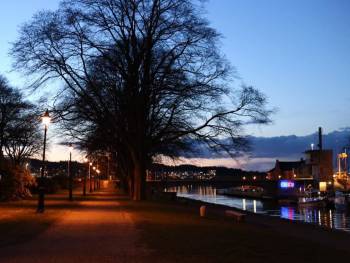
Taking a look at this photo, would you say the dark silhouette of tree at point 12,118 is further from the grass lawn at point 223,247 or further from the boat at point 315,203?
the grass lawn at point 223,247

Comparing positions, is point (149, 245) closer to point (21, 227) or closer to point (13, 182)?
point (21, 227)

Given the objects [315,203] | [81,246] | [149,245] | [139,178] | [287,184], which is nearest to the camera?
[81,246]

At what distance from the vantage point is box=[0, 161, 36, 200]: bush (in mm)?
47438

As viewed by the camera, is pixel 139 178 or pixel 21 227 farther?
pixel 139 178

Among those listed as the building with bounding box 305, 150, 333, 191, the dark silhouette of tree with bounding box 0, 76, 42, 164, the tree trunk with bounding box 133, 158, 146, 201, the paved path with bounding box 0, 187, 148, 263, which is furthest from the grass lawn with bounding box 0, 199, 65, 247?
the building with bounding box 305, 150, 333, 191

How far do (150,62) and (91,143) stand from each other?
1151 centimetres

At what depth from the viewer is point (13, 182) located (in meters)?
48.3

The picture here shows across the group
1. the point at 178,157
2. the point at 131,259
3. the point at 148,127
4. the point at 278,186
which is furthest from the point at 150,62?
the point at 278,186

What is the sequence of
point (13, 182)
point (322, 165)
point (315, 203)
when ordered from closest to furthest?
point (13, 182) → point (315, 203) → point (322, 165)

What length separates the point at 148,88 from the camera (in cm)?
4438

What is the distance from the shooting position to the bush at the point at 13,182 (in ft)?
156

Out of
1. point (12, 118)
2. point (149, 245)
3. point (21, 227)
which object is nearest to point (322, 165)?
point (12, 118)

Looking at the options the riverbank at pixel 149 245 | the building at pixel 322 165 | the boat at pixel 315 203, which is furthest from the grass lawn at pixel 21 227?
the building at pixel 322 165

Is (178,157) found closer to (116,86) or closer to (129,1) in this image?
(116,86)
